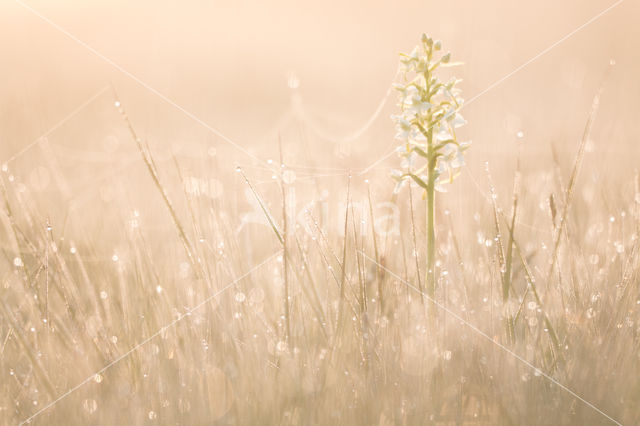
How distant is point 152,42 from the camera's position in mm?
12836

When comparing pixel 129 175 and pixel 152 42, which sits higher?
pixel 152 42

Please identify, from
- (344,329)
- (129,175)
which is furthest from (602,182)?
(129,175)

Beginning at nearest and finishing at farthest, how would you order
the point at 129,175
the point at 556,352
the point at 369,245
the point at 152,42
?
the point at 556,352 → the point at 369,245 → the point at 129,175 → the point at 152,42

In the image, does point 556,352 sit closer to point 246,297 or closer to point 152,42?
point 246,297

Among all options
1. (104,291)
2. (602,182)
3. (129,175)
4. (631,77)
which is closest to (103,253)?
(104,291)

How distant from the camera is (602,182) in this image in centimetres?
352

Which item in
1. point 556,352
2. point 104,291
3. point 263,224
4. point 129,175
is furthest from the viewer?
point 129,175

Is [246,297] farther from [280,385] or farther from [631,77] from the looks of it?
[631,77]

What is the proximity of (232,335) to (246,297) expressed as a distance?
0.92ft

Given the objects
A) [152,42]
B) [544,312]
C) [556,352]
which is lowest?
[556,352]

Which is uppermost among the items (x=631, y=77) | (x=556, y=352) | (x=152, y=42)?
(x=152, y=42)

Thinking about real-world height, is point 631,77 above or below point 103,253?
above

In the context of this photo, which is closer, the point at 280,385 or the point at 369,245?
the point at 280,385

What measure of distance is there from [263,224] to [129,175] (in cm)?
197
